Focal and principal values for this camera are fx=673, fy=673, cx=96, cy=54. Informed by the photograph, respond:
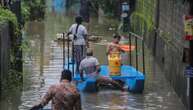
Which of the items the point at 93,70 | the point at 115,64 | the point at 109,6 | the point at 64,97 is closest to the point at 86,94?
the point at 93,70

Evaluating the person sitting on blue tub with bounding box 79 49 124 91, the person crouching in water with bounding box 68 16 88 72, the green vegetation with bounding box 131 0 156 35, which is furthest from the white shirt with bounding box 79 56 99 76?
the green vegetation with bounding box 131 0 156 35

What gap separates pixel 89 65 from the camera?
56.4 ft

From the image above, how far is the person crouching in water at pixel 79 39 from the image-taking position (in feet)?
62.2

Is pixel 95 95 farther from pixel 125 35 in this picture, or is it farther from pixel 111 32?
pixel 111 32

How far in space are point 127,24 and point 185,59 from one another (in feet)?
59.8

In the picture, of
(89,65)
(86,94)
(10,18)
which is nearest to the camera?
(86,94)

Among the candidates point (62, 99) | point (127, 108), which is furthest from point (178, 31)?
point (62, 99)

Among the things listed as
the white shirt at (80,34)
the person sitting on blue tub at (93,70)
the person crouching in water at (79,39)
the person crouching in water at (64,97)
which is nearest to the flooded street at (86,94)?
the person sitting on blue tub at (93,70)

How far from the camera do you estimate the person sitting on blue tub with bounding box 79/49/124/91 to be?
1720cm

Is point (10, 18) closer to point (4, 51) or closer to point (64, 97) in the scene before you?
point (4, 51)

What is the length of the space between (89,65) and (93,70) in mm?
167

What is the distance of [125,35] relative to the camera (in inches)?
1270

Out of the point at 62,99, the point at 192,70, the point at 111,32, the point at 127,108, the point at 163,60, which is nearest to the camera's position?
the point at 62,99

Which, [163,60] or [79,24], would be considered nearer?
[79,24]
